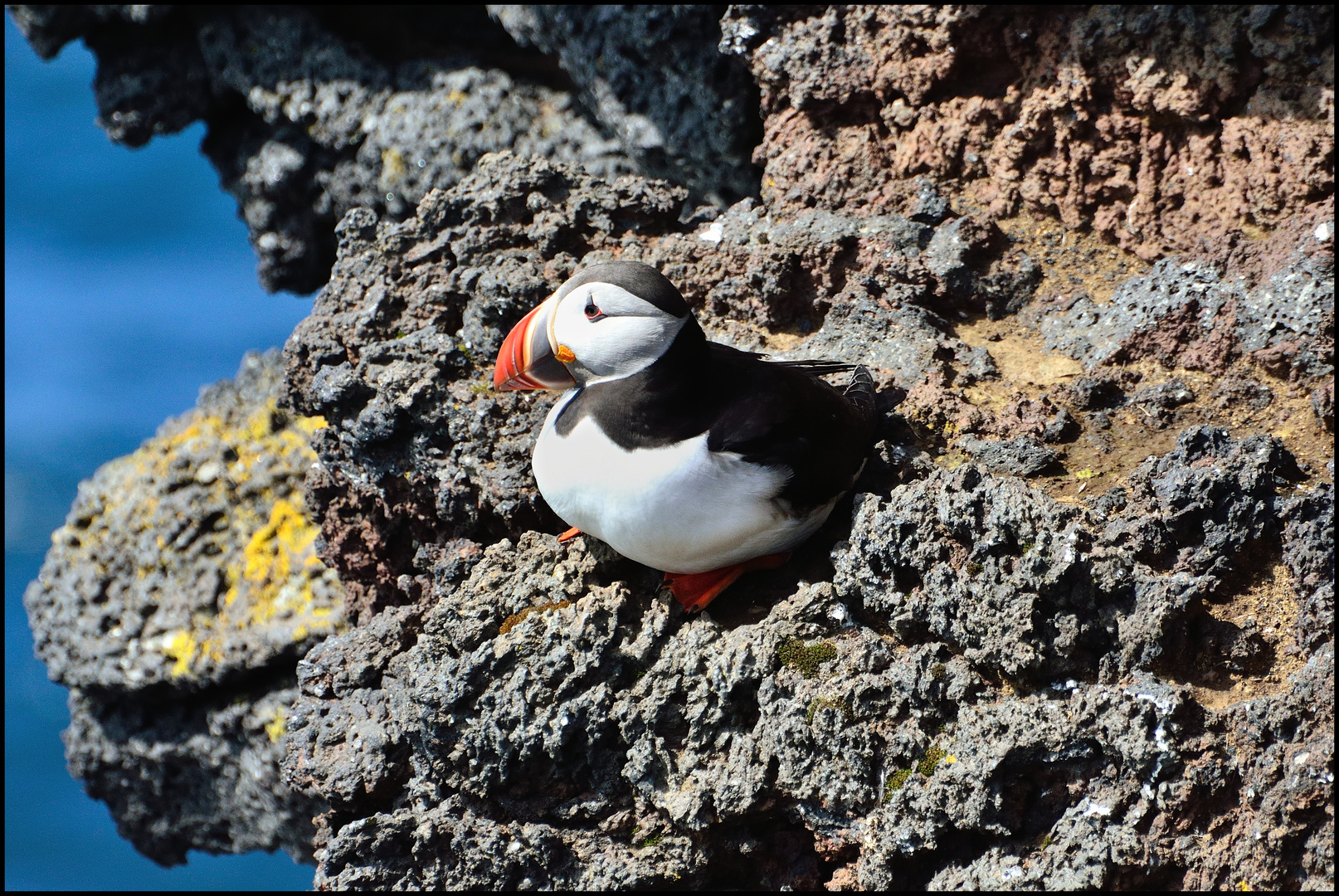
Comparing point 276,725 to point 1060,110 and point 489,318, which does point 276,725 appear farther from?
point 1060,110

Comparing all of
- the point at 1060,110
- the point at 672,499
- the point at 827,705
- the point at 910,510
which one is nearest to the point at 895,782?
the point at 827,705

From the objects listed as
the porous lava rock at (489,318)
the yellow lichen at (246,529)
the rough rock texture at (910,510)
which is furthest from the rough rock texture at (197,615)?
the porous lava rock at (489,318)

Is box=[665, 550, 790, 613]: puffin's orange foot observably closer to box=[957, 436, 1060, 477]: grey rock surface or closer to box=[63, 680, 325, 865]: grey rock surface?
box=[957, 436, 1060, 477]: grey rock surface

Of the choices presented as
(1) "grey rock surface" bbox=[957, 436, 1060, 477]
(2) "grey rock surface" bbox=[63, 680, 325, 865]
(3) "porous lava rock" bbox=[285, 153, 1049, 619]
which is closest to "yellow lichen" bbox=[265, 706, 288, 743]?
(2) "grey rock surface" bbox=[63, 680, 325, 865]

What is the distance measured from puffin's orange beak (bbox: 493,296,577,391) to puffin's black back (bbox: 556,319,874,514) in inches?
4.1

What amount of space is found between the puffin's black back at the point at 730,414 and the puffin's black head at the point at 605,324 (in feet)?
0.14

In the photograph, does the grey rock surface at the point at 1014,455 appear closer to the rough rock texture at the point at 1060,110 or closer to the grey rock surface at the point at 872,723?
the grey rock surface at the point at 872,723

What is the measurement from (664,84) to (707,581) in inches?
122

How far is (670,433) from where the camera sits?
9.57ft

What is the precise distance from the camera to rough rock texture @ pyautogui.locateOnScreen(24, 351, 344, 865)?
17.6ft

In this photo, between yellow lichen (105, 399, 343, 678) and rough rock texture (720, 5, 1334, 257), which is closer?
rough rock texture (720, 5, 1334, 257)

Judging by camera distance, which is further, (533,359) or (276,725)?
(276,725)

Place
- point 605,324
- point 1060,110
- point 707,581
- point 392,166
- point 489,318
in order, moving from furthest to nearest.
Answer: point 392,166
point 1060,110
point 489,318
point 707,581
point 605,324

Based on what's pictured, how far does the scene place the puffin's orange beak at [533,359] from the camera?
3049 millimetres
